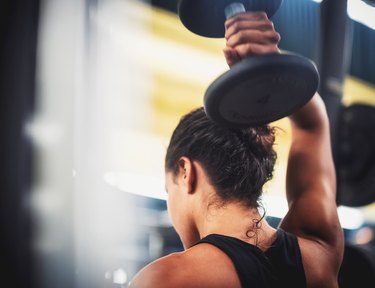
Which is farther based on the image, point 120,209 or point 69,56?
point 120,209

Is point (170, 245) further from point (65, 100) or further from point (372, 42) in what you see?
point (65, 100)

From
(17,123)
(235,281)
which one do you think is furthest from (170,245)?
(17,123)

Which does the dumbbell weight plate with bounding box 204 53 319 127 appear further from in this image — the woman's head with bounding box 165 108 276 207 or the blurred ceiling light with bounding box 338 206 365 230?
the blurred ceiling light with bounding box 338 206 365 230

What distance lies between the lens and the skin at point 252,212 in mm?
915

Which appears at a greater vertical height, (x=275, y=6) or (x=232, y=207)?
(x=275, y=6)

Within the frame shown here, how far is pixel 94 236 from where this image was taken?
1.13m

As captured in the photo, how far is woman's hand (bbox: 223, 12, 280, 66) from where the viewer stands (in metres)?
0.89

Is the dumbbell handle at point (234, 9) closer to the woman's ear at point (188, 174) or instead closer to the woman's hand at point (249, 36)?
the woman's hand at point (249, 36)

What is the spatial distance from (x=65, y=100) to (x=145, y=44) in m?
1.27

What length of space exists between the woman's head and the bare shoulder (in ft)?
0.58

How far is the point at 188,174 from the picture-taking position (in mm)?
1210

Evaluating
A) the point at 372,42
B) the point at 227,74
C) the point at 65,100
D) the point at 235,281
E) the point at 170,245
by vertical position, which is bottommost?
the point at 170,245

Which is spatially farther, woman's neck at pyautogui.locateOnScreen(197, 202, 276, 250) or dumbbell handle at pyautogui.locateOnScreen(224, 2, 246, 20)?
woman's neck at pyautogui.locateOnScreen(197, 202, 276, 250)

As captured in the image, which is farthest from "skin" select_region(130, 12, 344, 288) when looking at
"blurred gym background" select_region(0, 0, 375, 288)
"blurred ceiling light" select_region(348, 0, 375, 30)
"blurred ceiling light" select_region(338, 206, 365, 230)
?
"blurred ceiling light" select_region(338, 206, 365, 230)
